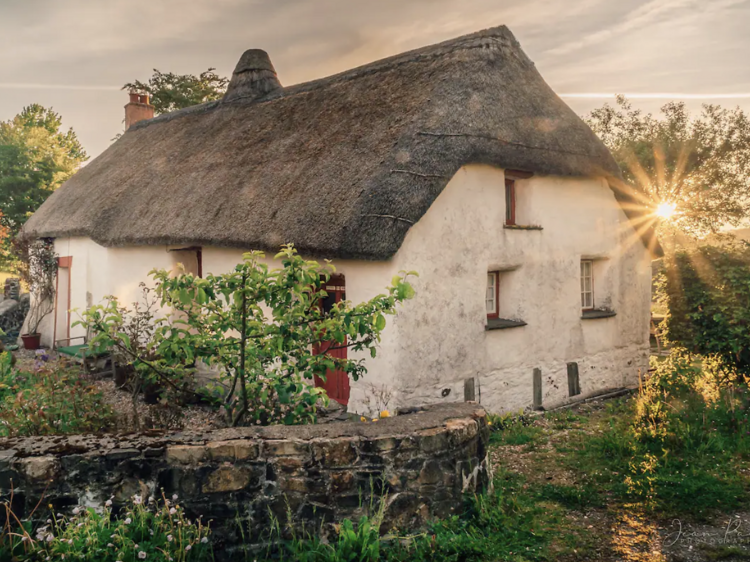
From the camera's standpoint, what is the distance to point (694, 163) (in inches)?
758

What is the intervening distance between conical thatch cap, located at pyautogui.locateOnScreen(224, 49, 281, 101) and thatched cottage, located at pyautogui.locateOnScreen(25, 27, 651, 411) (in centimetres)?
52

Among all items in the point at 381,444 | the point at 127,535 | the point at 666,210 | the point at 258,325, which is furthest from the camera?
the point at 666,210

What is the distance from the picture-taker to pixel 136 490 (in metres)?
3.21

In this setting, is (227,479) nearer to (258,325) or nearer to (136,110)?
(258,325)

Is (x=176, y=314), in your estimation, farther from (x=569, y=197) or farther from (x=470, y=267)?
(x=569, y=197)

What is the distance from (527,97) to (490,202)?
200 cm

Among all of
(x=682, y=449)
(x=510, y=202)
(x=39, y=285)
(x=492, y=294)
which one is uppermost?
(x=510, y=202)

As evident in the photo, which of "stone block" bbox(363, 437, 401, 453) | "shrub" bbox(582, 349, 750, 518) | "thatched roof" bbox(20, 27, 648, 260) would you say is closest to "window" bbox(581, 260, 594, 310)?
"thatched roof" bbox(20, 27, 648, 260)

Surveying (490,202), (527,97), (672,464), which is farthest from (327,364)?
A: (527,97)

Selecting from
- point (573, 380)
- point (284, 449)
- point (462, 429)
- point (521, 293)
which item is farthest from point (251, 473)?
point (573, 380)

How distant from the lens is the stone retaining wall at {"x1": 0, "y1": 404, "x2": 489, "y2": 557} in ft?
10.3

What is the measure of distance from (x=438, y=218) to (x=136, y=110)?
Answer: 1277 cm

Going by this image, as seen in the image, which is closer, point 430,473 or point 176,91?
point 430,473

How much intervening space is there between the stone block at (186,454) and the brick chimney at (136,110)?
49.2ft
